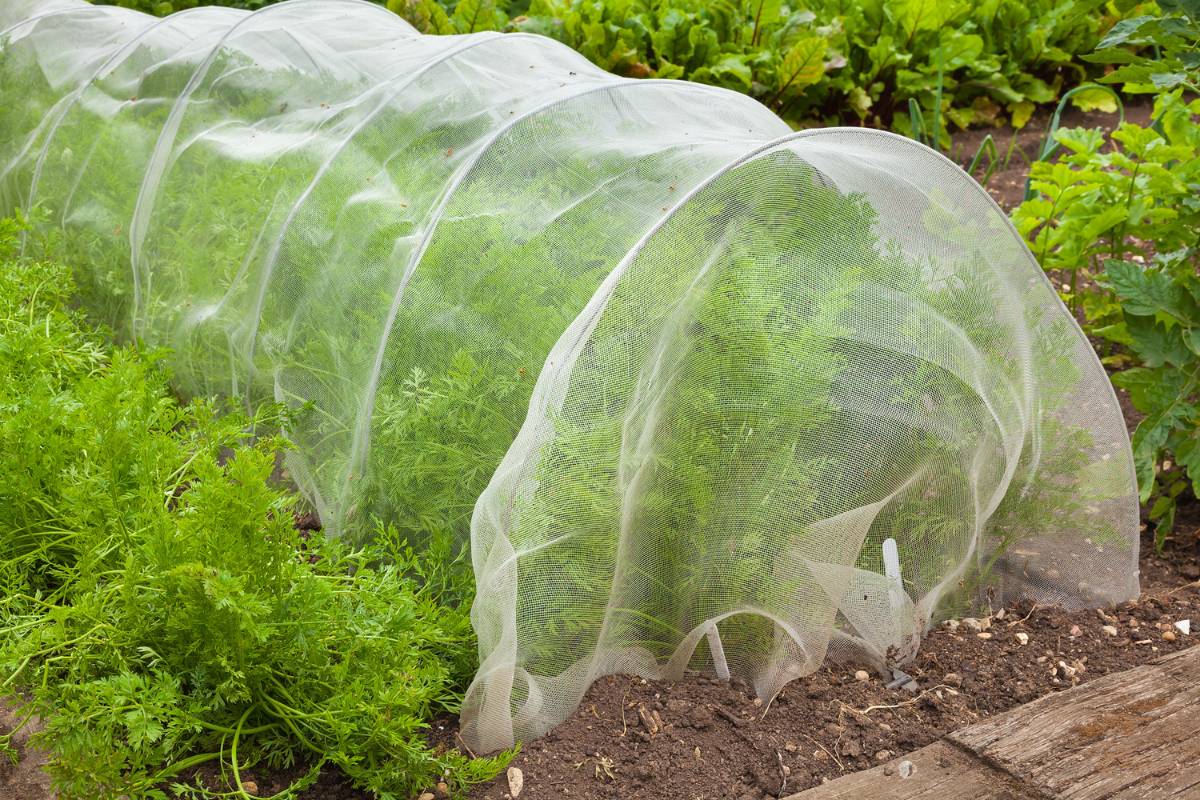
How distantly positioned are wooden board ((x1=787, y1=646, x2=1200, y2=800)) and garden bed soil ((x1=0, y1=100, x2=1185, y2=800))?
74 millimetres

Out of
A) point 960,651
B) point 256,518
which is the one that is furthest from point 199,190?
point 960,651

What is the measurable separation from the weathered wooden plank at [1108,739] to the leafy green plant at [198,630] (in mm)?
1090

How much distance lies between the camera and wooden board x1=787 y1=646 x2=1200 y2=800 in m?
2.37

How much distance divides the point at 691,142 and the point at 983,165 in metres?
4.23

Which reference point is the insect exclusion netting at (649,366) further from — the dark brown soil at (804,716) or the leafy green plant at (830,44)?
the leafy green plant at (830,44)

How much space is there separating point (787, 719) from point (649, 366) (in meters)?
0.86

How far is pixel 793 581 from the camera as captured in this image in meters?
2.54

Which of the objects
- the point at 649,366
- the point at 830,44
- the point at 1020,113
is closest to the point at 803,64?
the point at 830,44

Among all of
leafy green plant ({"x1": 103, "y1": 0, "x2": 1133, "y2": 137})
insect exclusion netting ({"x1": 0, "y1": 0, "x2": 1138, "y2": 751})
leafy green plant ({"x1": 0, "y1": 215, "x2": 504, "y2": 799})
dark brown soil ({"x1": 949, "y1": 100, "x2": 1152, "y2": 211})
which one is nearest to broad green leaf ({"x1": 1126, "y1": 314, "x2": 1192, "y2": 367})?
insect exclusion netting ({"x1": 0, "y1": 0, "x2": 1138, "y2": 751})

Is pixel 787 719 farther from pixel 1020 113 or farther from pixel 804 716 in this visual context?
pixel 1020 113

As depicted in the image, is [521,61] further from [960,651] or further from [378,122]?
[960,651]

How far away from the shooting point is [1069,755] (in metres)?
2.46

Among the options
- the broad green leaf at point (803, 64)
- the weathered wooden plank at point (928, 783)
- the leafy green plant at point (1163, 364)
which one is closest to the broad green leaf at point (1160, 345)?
the leafy green plant at point (1163, 364)

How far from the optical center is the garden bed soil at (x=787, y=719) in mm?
2494
